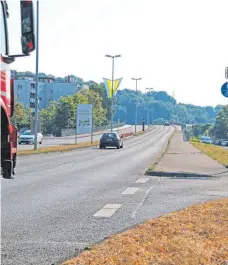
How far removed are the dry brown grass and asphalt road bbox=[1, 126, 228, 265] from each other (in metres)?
0.43

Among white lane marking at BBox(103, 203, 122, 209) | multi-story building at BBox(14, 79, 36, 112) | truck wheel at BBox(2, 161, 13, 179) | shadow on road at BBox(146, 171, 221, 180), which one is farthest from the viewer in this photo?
multi-story building at BBox(14, 79, 36, 112)

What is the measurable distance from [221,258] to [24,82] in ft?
524

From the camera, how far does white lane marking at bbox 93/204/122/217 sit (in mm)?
9877

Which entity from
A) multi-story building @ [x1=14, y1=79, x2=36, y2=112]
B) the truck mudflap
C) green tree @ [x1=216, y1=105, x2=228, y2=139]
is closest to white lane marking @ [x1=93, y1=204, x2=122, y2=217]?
the truck mudflap

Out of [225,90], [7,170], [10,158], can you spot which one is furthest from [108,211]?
[225,90]

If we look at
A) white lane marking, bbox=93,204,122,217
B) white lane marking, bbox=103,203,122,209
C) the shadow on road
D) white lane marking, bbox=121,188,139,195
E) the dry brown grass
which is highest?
the dry brown grass

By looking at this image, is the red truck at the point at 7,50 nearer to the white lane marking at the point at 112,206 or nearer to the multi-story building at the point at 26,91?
the white lane marking at the point at 112,206

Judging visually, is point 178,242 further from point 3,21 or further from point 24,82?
point 24,82

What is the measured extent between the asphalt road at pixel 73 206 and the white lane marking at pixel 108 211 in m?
0.02

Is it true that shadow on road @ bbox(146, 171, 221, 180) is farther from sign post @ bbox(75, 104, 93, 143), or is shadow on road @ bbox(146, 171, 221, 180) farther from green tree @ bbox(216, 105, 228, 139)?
green tree @ bbox(216, 105, 228, 139)

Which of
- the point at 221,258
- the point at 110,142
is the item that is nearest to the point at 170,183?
the point at 221,258

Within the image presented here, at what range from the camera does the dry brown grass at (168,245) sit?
20.2 ft

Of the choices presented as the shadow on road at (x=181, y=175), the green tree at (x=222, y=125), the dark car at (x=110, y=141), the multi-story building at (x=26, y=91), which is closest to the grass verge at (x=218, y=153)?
the shadow on road at (x=181, y=175)

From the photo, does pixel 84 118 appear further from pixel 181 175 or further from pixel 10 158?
pixel 10 158
